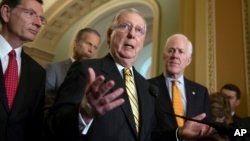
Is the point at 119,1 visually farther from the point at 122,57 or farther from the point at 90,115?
the point at 90,115

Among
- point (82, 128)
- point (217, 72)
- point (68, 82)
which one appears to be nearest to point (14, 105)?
point (68, 82)

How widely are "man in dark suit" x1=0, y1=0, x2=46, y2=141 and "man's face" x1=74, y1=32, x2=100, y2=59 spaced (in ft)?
2.45

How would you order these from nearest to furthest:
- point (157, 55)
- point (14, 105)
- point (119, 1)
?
point (14, 105) → point (157, 55) → point (119, 1)

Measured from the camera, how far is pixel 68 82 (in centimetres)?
171

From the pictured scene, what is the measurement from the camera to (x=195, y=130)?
6.05ft

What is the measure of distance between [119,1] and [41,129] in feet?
18.2

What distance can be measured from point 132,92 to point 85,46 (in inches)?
48.4

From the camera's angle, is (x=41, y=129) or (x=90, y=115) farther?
(x=41, y=129)

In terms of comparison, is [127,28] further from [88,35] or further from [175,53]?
[88,35]

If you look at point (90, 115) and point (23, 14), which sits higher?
point (23, 14)

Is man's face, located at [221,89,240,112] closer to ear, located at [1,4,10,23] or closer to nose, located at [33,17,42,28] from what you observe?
nose, located at [33,17,42,28]

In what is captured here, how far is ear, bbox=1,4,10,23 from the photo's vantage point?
2.18 metres

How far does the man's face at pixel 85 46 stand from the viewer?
2975 mm

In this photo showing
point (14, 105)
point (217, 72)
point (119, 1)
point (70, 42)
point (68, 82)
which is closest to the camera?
point (68, 82)
